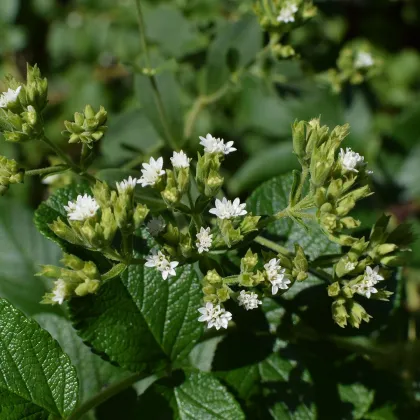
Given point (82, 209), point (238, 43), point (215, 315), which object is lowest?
point (215, 315)

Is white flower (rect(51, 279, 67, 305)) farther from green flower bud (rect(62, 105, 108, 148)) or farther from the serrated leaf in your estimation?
the serrated leaf

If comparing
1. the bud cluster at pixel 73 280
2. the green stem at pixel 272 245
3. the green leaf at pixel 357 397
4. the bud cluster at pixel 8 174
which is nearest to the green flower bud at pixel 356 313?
the green stem at pixel 272 245

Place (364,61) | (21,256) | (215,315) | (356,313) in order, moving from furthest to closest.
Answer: (364,61) → (21,256) → (356,313) → (215,315)

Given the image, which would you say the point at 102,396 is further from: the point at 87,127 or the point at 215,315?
the point at 87,127

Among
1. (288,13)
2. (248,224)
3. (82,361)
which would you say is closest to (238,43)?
(288,13)

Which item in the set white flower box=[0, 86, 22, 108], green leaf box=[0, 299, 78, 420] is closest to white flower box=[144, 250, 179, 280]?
green leaf box=[0, 299, 78, 420]

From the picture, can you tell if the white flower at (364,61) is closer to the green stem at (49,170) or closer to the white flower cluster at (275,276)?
the white flower cluster at (275,276)

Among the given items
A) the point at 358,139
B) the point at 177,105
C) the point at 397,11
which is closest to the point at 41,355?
the point at 177,105

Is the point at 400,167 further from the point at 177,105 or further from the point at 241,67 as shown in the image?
the point at 177,105
